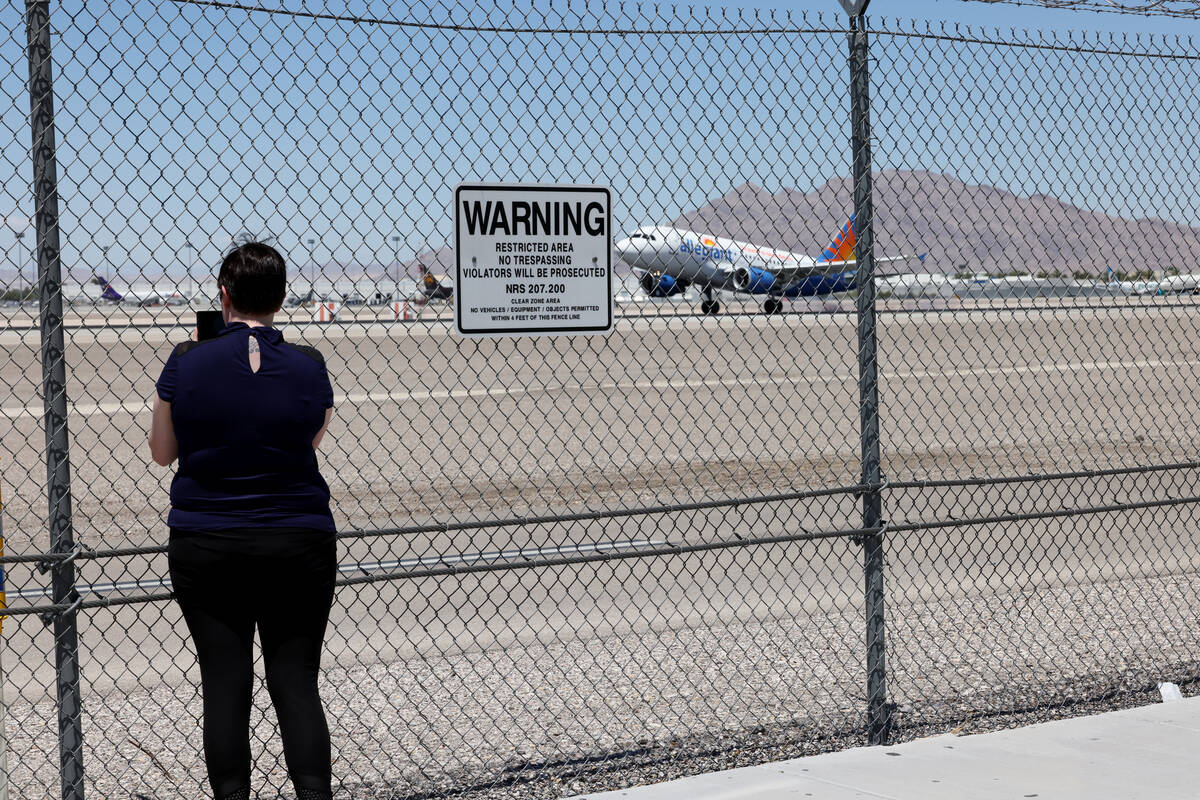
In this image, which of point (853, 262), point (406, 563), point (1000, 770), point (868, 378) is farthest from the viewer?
point (853, 262)

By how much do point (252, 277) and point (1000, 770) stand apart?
3161mm

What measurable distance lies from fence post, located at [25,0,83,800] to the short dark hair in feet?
2.44

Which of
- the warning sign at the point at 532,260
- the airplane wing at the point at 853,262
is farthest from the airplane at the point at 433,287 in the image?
the airplane wing at the point at 853,262

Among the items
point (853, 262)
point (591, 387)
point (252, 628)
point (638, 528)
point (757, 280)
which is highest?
point (757, 280)

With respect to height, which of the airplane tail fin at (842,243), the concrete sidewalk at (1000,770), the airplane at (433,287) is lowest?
the concrete sidewalk at (1000,770)

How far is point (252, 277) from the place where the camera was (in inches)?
133

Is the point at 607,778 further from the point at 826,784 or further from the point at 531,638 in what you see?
the point at 531,638

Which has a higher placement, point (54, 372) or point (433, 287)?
point (433, 287)

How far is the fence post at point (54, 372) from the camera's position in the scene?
3.80 meters

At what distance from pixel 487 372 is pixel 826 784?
1908cm

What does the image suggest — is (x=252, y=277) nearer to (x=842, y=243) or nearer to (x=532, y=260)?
(x=532, y=260)

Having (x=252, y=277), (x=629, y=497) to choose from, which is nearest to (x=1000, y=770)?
(x=252, y=277)

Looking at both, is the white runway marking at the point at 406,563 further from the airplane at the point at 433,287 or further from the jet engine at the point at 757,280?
the jet engine at the point at 757,280

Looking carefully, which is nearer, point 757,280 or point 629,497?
point 629,497
